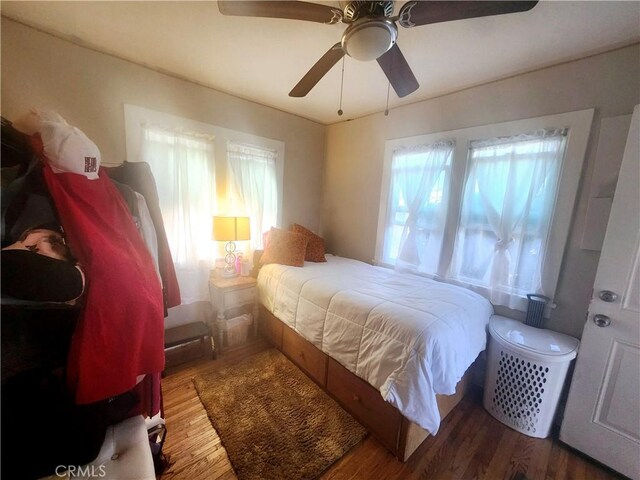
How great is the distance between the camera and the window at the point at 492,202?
1.67 m

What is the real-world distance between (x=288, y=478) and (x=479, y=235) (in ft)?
7.03

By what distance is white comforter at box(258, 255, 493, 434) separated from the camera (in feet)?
4.00

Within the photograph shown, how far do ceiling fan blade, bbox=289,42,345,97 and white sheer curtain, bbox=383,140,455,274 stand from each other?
1.31 meters

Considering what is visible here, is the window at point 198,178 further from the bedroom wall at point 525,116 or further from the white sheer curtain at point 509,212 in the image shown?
the white sheer curtain at point 509,212

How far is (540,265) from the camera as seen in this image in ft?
5.72

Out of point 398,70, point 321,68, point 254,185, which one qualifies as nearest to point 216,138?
point 254,185

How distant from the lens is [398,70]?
1404 mm

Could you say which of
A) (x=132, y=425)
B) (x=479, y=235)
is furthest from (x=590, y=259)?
(x=132, y=425)

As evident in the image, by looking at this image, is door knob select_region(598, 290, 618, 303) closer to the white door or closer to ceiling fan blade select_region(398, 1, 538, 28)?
the white door

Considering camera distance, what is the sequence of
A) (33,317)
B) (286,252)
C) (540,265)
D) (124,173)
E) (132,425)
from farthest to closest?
(286,252)
(540,265)
(124,173)
(132,425)
(33,317)

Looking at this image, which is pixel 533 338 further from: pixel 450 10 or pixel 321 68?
pixel 321 68

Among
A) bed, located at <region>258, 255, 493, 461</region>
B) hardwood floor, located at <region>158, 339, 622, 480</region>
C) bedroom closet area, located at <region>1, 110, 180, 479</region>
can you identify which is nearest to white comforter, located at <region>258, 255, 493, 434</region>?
bed, located at <region>258, 255, 493, 461</region>

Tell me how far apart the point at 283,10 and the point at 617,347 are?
8.15ft

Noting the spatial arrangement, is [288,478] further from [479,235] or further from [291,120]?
[291,120]
